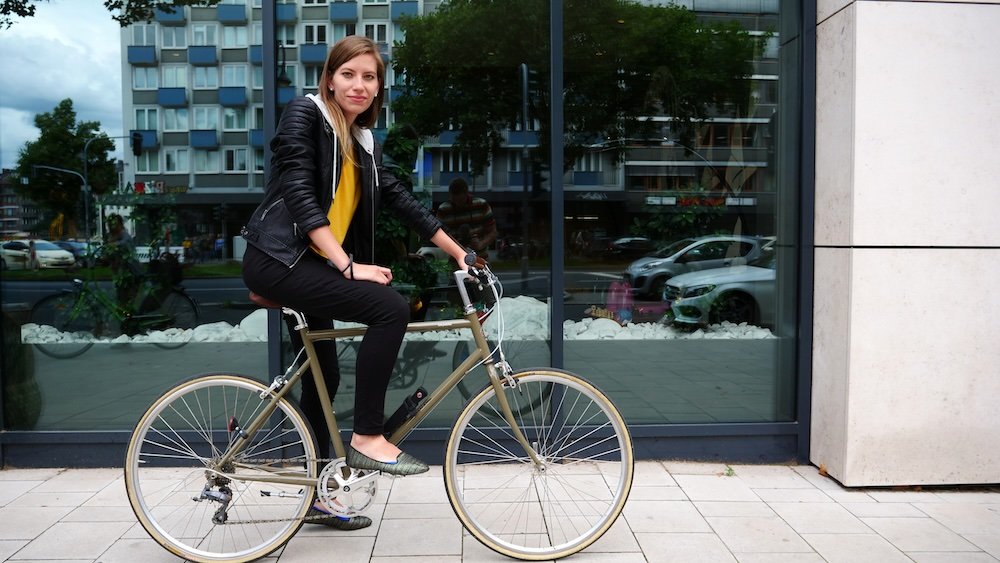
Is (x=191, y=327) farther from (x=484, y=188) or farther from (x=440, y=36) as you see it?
(x=440, y=36)

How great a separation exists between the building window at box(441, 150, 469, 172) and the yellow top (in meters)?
1.57

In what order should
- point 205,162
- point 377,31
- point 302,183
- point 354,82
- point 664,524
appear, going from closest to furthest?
point 302,183
point 354,82
point 664,524
point 205,162
point 377,31

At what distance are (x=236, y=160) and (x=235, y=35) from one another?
0.70 m

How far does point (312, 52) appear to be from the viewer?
4473 millimetres

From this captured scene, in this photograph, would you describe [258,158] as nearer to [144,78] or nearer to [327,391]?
[144,78]

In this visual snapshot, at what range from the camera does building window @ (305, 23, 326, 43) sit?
448 centimetres

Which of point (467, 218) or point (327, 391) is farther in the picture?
point (467, 218)

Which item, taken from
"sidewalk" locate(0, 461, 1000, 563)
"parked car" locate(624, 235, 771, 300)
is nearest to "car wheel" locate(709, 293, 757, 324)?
"parked car" locate(624, 235, 771, 300)

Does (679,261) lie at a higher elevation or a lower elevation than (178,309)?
higher

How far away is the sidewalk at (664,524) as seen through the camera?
10.6ft

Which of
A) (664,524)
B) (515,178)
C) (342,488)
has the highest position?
(515,178)

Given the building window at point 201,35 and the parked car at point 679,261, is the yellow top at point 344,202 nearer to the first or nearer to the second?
the building window at point 201,35

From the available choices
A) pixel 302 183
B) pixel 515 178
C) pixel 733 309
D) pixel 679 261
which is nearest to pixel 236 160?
pixel 515 178

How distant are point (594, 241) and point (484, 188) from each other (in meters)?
0.71
